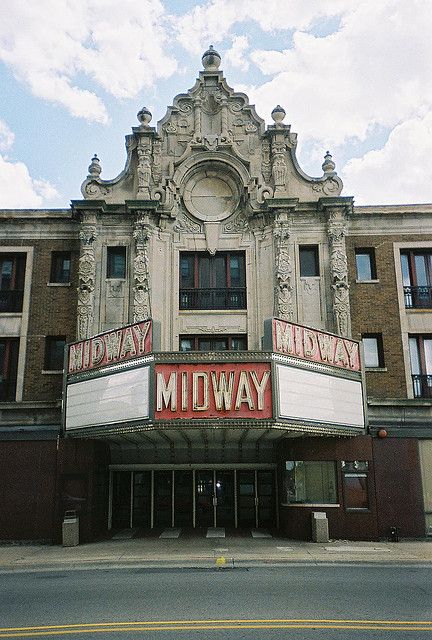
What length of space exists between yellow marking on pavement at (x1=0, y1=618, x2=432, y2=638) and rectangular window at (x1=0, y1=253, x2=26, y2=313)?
16.5 meters

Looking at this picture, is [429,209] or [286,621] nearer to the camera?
[286,621]

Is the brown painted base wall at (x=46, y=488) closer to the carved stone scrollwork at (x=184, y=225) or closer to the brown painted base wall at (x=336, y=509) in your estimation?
the brown painted base wall at (x=336, y=509)

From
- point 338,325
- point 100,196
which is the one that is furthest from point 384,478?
point 100,196

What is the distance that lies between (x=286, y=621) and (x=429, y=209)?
62.7ft

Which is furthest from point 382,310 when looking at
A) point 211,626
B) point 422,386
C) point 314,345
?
point 211,626

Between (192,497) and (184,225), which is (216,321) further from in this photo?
(192,497)

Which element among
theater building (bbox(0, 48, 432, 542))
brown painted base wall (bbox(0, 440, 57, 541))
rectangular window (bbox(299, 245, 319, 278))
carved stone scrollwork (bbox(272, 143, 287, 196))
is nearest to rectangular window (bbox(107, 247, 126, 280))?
theater building (bbox(0, 48, 432, 542))

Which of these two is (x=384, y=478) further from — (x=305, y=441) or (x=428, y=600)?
(x=428, y=600)

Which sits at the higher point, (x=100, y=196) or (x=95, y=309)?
(x=100, y=196)

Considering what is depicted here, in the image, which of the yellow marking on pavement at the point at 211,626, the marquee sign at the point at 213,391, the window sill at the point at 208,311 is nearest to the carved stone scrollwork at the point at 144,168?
the window sill at the point at 208,311

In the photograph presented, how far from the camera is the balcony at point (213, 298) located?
79.8 feet

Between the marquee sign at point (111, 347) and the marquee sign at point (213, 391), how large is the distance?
117 centimetres

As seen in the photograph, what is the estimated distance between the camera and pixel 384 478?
21656mm

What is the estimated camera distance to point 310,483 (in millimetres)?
21625
